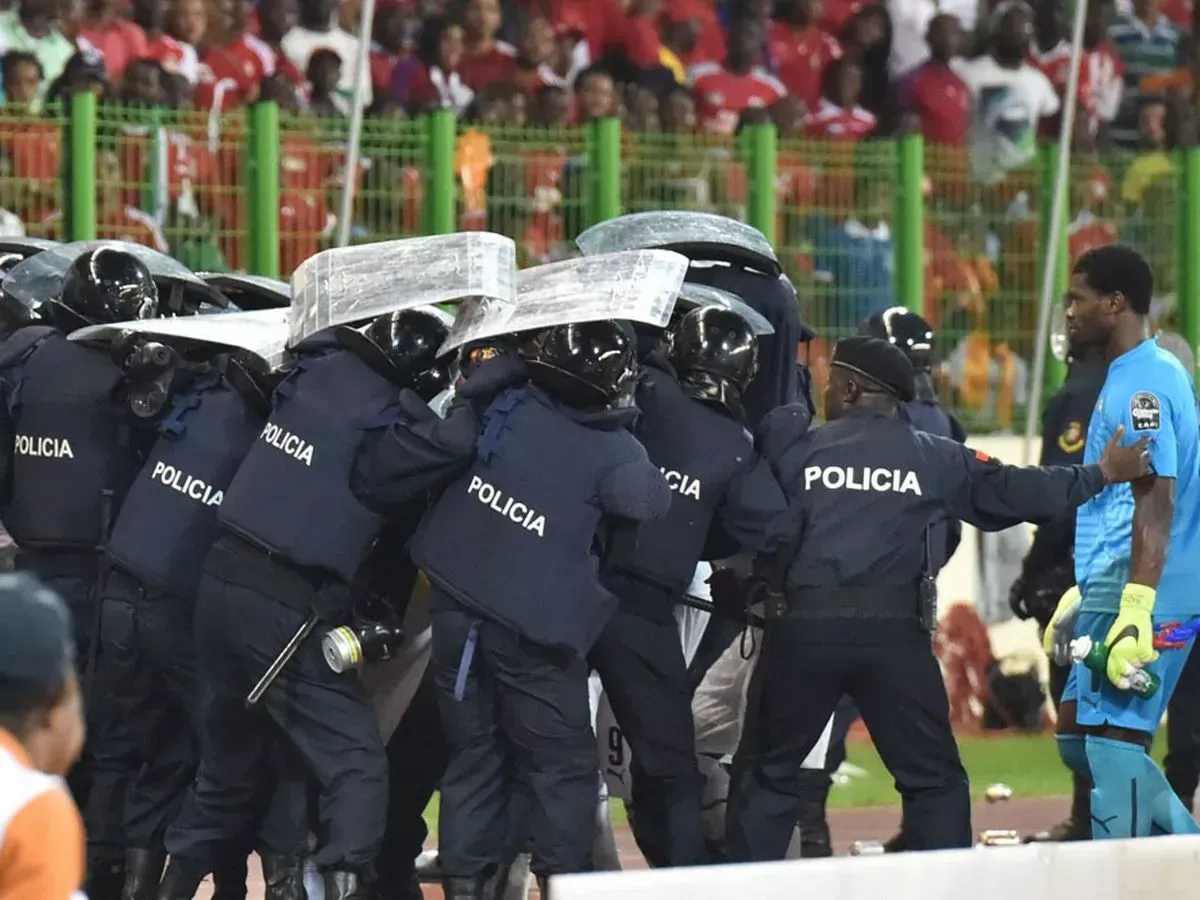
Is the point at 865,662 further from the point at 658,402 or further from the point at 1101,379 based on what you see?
the point at 1101,379

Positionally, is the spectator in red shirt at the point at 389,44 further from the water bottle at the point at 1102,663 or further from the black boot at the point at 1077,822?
the water bottle at the point at 1102,663

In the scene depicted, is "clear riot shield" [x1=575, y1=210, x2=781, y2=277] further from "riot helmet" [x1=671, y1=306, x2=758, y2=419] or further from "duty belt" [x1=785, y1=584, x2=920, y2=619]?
"duty belt" [x1=785, y1=584, x2=920, y2=619]

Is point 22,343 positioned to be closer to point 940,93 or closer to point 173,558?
point 173,558

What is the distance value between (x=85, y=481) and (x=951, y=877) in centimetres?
368

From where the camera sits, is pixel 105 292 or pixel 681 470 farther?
pixel 105 292

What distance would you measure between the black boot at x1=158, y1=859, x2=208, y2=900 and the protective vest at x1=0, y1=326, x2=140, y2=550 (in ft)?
3.87

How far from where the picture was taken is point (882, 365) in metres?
7.90

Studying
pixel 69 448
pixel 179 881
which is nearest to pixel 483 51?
pixel 69 448

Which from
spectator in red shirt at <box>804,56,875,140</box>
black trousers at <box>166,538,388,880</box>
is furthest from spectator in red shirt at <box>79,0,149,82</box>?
black trousers at <box>166,538,388,880</box>

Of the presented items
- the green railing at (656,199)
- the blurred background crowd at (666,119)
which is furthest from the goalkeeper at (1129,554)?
the blurred background crowd at (666,119)

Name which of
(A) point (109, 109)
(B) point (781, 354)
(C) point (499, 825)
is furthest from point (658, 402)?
(A) point (109, 109)

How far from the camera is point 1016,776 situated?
12.3 meters

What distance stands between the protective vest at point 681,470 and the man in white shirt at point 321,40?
5.58 meters

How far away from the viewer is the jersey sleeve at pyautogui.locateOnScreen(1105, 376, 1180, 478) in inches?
294
